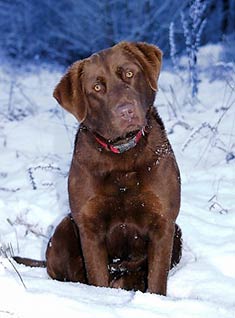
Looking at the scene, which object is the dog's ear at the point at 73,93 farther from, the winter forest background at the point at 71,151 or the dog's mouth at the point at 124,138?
the winter forest background at the point at 71,151

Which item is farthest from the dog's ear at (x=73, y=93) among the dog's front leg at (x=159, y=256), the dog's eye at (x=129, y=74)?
the dog's front leg at (x=159, y=256)

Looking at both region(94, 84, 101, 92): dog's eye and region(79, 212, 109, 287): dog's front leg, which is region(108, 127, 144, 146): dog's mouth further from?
region(79, 212, 109, 287): dog's front leg

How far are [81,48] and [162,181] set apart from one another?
34.1 feet

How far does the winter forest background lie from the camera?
3.16m

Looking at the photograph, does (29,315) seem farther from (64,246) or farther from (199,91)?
(199,91)

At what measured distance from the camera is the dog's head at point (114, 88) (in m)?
3.59

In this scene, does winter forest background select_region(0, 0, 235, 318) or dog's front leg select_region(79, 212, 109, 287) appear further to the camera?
dog's front leg select_region(79, 212, 109, 287)

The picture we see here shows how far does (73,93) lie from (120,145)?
0.36 metres

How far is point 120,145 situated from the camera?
12.4 feet

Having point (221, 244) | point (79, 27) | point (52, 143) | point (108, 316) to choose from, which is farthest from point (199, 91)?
point (108, 316)

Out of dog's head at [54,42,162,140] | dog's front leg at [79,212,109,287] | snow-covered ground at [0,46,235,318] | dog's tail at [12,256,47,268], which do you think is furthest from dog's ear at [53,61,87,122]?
dog's tail at [12,256,47,268]

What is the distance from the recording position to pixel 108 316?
2.95 meters

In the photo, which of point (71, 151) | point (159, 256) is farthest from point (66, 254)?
point (71, 151)

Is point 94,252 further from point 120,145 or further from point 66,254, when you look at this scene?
point 120,145
